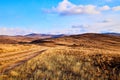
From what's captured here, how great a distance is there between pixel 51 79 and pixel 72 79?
3.68 feet

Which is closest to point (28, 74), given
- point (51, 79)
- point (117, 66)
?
point (51, 79)

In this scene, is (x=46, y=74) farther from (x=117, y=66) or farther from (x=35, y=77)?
(x=117, y=66)

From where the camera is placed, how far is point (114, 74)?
556 inches

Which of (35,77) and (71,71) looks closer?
(35,77)

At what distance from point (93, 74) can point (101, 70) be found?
3.98 feet

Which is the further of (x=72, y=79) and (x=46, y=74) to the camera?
(x=46, y=74)

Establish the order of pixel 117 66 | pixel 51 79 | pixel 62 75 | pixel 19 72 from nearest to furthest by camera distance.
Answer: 1. pixel 51 79
2. pixel 62 75
3. pixel 19 72
4. pixel 117 66

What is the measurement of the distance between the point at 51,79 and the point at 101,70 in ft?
12.4

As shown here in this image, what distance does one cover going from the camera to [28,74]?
1423 centimetres

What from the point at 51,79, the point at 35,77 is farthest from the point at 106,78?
the point at 35,77

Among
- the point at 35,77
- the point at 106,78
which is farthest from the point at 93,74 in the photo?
the point at 35,77

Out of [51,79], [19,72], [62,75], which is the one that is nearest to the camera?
[51,79]

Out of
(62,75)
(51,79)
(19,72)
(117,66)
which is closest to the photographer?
(51,79)

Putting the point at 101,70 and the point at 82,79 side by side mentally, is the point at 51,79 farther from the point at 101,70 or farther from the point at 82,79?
the point at 101,70
